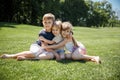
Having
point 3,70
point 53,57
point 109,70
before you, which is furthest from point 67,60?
point 3,70

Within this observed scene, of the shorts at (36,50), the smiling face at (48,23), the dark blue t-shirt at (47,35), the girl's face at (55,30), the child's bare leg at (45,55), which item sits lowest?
the child's bare leg at (45,55)

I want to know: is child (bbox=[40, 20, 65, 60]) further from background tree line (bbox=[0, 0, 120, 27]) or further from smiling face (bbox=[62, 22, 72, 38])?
background tree line (bbox=[0, 0, 120, 27])

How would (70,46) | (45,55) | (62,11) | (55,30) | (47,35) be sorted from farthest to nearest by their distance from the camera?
(62,11) → (70,46) → (47,35) → (55,30) → (45,55)

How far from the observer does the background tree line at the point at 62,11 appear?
53094 millimetres

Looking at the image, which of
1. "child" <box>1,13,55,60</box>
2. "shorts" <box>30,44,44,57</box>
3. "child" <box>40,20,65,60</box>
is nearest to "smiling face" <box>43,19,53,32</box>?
"child" <box>1,13,55,60</box>

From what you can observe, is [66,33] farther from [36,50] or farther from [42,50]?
[36,50]

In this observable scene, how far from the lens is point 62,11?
278ft

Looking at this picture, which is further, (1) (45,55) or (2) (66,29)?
(2) (66,29)

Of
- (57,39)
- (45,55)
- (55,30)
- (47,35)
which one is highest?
(55,30)

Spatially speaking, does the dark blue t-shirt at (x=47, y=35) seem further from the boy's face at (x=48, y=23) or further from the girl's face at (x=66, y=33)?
the girl's face at (x=66, y=33)

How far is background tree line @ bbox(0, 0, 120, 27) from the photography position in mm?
53094

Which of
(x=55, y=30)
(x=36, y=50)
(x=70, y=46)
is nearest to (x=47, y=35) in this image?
(x=55, y=30)

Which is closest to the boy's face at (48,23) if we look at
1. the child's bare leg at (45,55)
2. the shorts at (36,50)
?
the shorts at (36,50)

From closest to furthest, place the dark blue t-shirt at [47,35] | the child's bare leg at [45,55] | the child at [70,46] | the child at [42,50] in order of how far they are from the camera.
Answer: the child at [42,50], the child's bare leg at [45,55], the child at [70,46], the dark blue t-shirt at [47,35]
